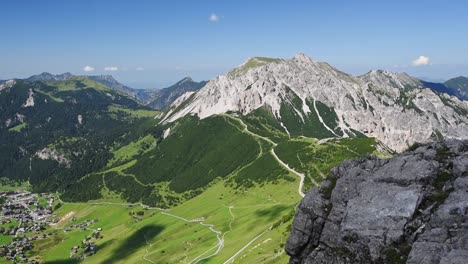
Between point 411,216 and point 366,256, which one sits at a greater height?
point 411,216

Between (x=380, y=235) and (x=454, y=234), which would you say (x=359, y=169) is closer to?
(x=380, y=235)

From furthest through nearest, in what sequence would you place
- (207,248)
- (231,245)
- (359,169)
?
1. (207,248)
2. (231,245)
3. (359,169)

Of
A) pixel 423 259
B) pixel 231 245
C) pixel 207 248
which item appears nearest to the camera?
pixel 423 259

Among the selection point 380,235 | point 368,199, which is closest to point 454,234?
point 380,235

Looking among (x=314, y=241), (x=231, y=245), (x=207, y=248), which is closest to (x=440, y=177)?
(x=314, y=241)

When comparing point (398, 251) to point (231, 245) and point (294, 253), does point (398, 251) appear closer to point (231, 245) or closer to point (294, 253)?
point (294, 253)

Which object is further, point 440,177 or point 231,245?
point 231,245

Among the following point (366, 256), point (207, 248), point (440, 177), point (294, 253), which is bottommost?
point (207, 248)
